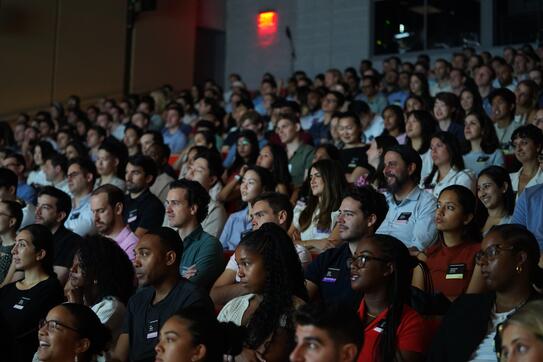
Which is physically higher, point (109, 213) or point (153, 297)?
point (109, 213)

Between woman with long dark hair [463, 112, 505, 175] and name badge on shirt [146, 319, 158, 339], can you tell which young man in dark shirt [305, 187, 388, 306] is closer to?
name badge on shirt [146, 319, 158, 339]

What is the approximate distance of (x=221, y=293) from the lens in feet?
13.0

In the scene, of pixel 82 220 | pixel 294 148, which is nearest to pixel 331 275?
pixel 82 220

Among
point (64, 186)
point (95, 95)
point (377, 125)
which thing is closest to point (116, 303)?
point (64, 186)

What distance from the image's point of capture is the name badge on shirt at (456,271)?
3.75 m

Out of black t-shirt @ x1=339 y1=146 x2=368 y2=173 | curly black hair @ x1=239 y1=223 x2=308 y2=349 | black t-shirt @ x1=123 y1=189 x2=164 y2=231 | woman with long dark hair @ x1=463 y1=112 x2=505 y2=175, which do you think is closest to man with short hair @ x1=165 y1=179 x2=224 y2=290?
black t-shirt @ x1=123 y1=189 x2=164 y2=231

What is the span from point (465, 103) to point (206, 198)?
11.3 ft

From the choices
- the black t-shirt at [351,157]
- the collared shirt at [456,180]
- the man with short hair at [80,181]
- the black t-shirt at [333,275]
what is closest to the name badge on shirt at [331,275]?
the black t-shirt at [333,275]

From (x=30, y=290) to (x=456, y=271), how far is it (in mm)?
2260

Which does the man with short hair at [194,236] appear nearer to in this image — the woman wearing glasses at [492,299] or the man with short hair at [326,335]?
the woman wearing glasses at [492,299]

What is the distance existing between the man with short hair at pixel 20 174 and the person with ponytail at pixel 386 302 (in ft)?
14.0

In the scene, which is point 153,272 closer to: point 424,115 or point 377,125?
point 424,115

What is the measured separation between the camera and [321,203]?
492 cm

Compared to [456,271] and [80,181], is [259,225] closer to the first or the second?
[456,271]
